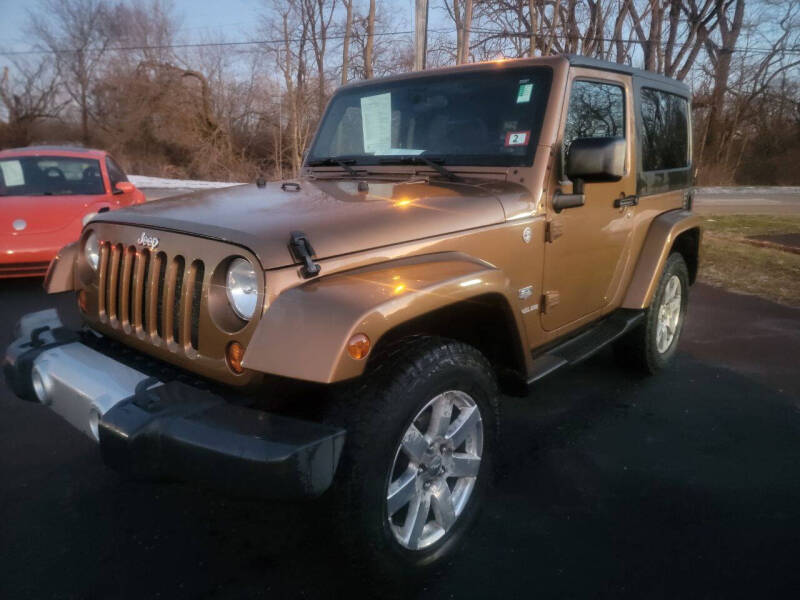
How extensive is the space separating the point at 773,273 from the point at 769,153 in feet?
95.6

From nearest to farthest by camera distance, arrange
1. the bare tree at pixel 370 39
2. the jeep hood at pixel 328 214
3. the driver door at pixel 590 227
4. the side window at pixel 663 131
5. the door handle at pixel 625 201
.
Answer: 1. the jeep hood at pixel 328 214
2. the driver door at pixel 590 227
3. the door handle at pixel 625 201
4. the side window at pixel 663 131
5. the bare tree at pixel 370 39

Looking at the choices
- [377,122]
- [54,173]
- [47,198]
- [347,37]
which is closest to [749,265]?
[377,122]

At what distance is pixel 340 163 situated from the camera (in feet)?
11.0

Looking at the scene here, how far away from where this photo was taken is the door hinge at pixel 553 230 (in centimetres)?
285

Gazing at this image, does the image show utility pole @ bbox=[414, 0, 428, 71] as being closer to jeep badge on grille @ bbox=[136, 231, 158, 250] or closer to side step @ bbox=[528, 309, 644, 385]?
side step @ bbox=[528, 309, 644, 385]

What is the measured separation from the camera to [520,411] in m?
3.73

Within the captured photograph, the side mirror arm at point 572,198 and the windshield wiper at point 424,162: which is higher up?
the windshield wiper at point 424,162

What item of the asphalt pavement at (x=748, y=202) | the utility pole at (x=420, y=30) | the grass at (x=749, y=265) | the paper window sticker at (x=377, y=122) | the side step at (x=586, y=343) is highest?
the utility pole at (x=420, y=30)

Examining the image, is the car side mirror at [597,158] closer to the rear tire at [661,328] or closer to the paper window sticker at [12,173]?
the rear tire at [661,328]

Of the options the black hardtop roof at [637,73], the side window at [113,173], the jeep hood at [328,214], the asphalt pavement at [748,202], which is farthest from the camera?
the asphalt pavement at [748,202]

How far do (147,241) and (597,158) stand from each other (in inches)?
75.3

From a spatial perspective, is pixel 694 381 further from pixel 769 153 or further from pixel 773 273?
pixel 769 153

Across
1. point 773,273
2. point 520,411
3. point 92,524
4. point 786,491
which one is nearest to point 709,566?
point 786,491

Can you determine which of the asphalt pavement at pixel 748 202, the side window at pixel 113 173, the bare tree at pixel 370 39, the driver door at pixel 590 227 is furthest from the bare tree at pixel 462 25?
the driver door at pixel 590 227
